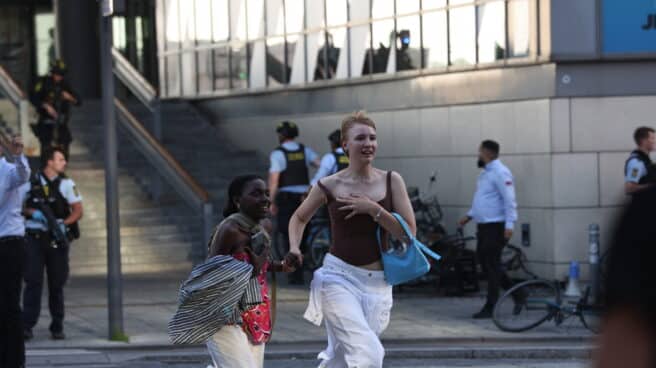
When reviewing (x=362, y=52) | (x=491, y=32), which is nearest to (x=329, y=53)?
(x=362, y=52)

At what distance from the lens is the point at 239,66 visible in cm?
2461

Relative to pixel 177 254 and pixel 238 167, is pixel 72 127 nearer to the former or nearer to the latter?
pixel 238 167

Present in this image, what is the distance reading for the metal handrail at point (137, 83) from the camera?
23.6 meters

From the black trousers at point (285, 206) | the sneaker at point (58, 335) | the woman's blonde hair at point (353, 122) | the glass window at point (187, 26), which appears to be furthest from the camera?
the glass window at point (187, 26)

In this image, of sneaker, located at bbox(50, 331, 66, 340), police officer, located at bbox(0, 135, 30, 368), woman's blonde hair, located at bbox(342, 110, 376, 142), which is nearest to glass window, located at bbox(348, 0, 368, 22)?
sneaker, located at bbox(50, 331, 66, 340)

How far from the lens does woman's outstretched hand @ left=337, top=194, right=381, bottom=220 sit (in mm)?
6723

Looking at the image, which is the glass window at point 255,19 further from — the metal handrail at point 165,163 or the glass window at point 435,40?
the glass window at point 435,40

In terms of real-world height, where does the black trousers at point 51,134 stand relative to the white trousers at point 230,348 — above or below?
above

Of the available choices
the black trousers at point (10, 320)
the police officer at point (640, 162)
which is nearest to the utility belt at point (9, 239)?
the black trousers at point (10, 320)

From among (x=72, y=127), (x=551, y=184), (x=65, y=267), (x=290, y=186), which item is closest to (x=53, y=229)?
(x=65, y=267)

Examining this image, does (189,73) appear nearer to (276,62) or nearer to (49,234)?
(276,62)

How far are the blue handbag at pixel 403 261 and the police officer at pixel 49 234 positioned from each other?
5.46 meters

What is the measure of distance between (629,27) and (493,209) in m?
3.98

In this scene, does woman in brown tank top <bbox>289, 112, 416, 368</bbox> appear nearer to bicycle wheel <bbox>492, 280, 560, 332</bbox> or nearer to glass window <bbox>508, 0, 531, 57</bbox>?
bicycle wheel <bbox>492, 280, 560, 332</bbox>
